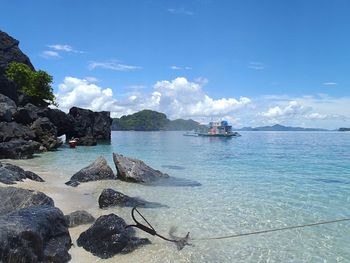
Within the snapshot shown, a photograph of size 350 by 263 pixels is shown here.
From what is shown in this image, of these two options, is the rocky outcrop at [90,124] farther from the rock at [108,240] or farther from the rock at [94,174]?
the rock at [108,240]

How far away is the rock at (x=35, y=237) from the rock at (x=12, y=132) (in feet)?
102

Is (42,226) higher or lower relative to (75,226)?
higher

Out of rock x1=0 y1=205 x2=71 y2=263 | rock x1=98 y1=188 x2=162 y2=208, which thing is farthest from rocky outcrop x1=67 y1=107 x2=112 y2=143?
rock x1=0 y1=205 x2=71 y2=263

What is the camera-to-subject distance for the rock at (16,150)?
3194 cm

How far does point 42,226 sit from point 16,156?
1052 inches

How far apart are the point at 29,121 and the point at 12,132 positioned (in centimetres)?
763

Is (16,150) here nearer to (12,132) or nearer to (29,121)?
(12,132)

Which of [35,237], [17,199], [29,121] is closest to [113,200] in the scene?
[17,199]

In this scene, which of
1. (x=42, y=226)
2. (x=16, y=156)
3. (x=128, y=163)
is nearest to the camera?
(x=42, y=226)

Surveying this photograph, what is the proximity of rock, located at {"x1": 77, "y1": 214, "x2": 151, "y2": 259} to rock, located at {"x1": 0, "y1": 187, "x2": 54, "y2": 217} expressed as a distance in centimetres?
241

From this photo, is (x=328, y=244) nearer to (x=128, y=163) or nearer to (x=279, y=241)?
(x=279, y=241)

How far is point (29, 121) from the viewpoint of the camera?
45.1 meters

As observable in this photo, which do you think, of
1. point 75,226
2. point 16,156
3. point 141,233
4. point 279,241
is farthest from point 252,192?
point 16,156

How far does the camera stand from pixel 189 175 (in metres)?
24.1
